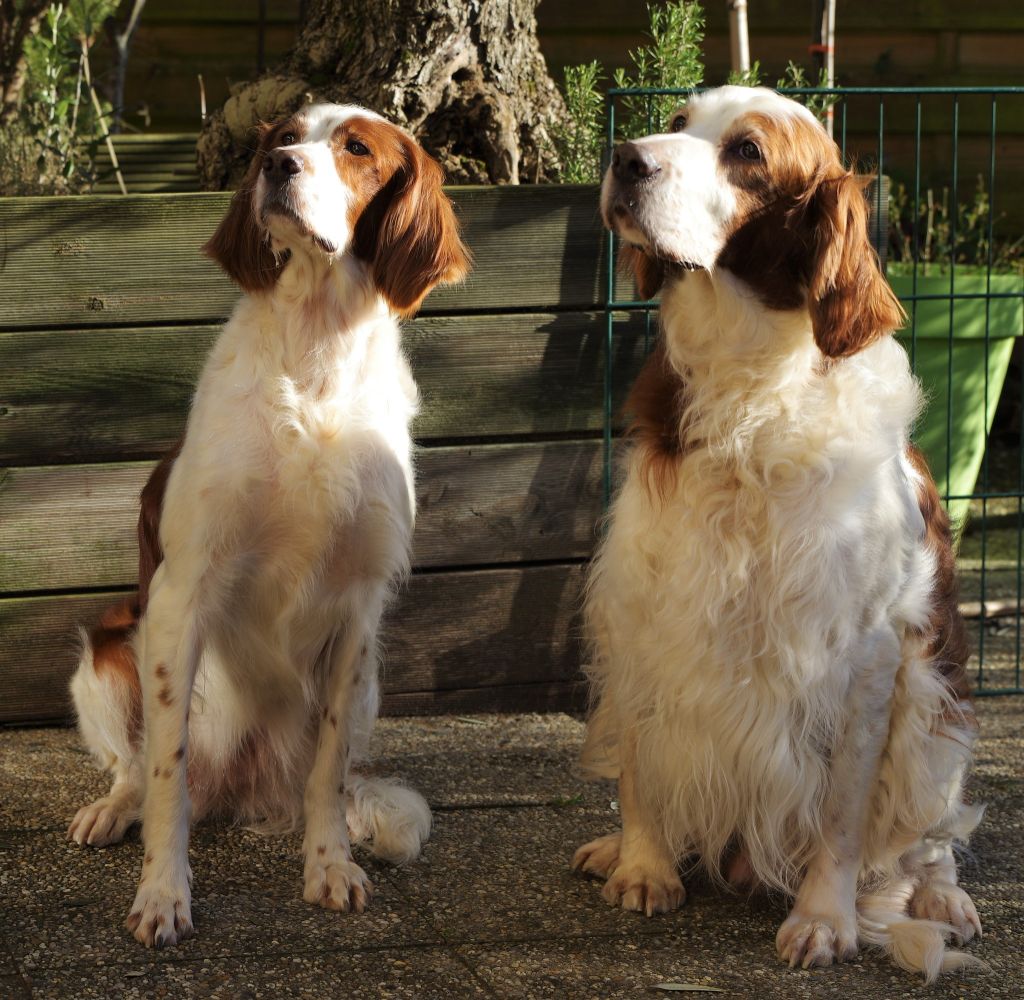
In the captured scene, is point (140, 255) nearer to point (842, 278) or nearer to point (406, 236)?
point (406, 236)

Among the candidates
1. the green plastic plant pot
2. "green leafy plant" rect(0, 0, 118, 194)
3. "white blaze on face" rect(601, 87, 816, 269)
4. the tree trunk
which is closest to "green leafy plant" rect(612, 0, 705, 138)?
the tree trunk

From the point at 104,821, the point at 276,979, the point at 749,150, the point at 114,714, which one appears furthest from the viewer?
the point at 114,714

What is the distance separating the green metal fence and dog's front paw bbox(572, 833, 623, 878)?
1.01m

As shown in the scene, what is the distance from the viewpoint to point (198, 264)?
3.13 metres

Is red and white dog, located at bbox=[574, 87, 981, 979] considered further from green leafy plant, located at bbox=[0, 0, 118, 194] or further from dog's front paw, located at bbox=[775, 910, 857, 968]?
green leafy plant, located at bbox=[0, 0, 118, 194]

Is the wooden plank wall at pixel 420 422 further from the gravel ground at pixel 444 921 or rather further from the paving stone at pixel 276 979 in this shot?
the paving stone at pixel 276 979

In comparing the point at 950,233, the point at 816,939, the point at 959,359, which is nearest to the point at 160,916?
the point at 816,939

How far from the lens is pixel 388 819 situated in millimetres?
2648

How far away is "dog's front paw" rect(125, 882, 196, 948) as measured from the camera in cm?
221

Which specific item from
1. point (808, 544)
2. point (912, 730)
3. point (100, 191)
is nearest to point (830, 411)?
point (808, 544)

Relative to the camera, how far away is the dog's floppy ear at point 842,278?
2178 millimetres

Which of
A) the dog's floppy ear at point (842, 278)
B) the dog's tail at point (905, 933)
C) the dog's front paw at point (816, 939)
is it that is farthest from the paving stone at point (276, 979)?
the dog's floppy ear at point (842, 278)

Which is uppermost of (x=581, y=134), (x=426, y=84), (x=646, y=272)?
(x=426, y=84)

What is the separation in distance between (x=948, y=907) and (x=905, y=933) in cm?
16
